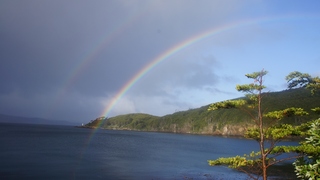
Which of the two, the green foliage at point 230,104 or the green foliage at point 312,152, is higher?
the green foliage at point 230,104

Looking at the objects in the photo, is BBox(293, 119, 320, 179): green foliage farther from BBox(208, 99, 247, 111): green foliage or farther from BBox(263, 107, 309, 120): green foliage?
BBox(208, 99, 247, 111): green foliage

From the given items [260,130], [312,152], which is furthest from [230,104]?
[312,152]

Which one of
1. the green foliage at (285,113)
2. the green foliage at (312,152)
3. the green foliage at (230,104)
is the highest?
the green foliage at (230,104)

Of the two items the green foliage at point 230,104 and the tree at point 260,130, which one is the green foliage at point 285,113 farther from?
the green foliage at point 230,104

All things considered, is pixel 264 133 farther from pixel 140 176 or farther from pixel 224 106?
pixel 140 176

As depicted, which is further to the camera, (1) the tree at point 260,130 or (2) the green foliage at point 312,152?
(1) the tree at point 260,130

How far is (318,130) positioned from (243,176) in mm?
37453

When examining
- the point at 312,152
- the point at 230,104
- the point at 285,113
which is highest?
the point at 230,104

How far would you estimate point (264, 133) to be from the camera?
12.9 meters

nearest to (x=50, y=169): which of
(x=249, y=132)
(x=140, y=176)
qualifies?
(x=140, y=176)

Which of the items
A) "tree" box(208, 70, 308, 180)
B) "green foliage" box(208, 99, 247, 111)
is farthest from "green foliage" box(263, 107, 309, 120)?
"green foliage" box(208, 99, 247, 111)

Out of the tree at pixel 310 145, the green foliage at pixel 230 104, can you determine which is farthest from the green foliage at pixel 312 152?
the green foliage at pixel 230 104

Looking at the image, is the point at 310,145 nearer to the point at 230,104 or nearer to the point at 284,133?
the point at 284,133

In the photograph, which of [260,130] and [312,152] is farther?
[260,130]
